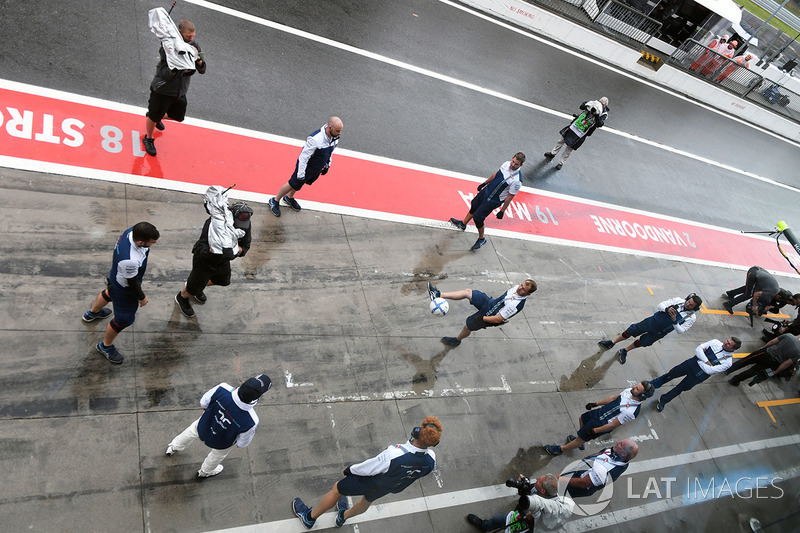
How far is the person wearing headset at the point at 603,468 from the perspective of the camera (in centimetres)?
616

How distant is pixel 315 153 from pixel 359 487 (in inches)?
183

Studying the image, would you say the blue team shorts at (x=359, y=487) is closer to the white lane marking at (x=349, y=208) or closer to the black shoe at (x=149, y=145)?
the white lane marking at (x=349, y=208)

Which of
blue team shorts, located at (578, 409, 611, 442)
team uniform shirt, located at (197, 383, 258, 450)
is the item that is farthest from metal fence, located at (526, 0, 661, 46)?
team uniform shirt, located at (197, 383, 258, 450)

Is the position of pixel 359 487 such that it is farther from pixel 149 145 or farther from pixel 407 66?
pixel 407 66

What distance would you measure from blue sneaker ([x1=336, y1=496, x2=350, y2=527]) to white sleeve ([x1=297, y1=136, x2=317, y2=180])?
451 cm

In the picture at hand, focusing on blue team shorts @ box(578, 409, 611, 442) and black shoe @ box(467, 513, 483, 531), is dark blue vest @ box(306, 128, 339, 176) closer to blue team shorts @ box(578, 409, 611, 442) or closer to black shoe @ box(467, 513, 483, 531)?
black shoe @ box(467, 513, 483, 531)

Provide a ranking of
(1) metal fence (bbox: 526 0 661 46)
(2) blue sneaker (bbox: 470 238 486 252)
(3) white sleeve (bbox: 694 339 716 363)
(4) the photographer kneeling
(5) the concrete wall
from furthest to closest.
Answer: (1) metal fence (bbox: 526 0 661 46)
(5) the concrete wall
(2) blue sneaker (bbox: 470 238 486 252)
(3) white sleeve (bbox: 694 339 716 363)
(4) the photographer kneeling

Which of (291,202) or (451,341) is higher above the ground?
(291,202)

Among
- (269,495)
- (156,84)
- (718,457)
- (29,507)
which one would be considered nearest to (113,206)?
(156,84)

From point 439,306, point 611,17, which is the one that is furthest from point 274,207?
point 611,17

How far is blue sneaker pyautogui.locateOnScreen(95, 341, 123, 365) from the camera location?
5746mm

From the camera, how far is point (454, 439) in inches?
281

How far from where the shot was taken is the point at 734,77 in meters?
21.2

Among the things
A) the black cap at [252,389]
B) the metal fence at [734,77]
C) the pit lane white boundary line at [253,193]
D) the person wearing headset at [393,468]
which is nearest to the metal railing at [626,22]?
the metal fence at [734,77]
